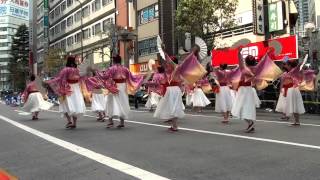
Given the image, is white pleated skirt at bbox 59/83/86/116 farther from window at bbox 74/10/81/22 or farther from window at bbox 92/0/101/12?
window at bbox 74/10/81/22

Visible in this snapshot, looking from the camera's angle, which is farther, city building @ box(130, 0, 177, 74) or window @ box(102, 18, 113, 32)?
window @ box(102, 18, 113, 32)

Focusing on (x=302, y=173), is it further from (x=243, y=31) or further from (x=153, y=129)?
(x=243, y=31)

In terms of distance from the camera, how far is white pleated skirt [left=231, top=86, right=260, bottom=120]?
13.6 metres

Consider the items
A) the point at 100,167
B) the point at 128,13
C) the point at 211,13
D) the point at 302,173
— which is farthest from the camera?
the point at 128,13

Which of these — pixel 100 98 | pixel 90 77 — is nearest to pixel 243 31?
pixel 100 98

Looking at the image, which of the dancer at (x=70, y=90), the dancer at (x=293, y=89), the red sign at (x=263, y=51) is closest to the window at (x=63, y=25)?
the red sign at (x=263, y=51)

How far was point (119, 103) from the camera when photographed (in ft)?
50.7

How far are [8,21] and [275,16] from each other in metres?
111

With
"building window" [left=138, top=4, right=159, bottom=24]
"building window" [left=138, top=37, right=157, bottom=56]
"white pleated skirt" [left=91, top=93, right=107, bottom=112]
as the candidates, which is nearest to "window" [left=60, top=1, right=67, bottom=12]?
"building window" [left=138, top=4, right=159, bottom=24]

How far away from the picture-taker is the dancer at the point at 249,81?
13664mm

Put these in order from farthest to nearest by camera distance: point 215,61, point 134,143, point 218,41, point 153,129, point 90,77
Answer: point 218,41 → point 215,61 → point 90,77 → point 153,129 → point 134,143

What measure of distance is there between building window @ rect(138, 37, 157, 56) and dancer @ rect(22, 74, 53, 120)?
30.5m

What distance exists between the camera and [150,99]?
25125 millimetres

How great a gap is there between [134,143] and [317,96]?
12.2 m
